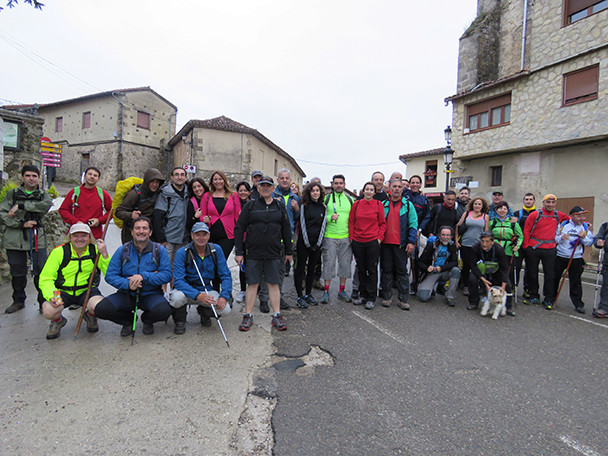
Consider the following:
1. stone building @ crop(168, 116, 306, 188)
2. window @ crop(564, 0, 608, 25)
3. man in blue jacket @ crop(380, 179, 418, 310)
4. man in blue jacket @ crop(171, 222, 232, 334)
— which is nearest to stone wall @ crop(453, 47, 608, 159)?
window @ crop(564, 0, 608, 25)

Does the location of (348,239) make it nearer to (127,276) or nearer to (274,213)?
(274,213)

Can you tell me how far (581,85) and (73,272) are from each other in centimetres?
1502

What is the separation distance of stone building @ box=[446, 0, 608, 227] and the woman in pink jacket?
39.9 ft

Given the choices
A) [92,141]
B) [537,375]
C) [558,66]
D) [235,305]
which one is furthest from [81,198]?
[92,141]

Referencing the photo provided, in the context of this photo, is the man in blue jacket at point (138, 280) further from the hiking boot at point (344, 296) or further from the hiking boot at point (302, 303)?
the hiking boot at point (344, 296)

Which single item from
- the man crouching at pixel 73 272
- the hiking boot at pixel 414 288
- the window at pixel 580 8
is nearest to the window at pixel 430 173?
the window at pixel 580 8

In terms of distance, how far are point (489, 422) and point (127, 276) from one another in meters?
3.74

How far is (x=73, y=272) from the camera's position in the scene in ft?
12.8

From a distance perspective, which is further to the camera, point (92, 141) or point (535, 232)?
point (92, 141)

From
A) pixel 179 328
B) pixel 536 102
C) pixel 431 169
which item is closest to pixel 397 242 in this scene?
pixel 179 328

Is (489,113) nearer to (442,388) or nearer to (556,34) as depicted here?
(556,34)

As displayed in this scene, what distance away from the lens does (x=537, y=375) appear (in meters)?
3.27

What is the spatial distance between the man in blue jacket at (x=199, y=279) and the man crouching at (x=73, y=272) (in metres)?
0.87

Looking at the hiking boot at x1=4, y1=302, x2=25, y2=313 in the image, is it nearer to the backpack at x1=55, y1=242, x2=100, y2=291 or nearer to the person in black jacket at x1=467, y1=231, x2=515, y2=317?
the backpack at x1=55, y1=242, x2=100, y2=291
